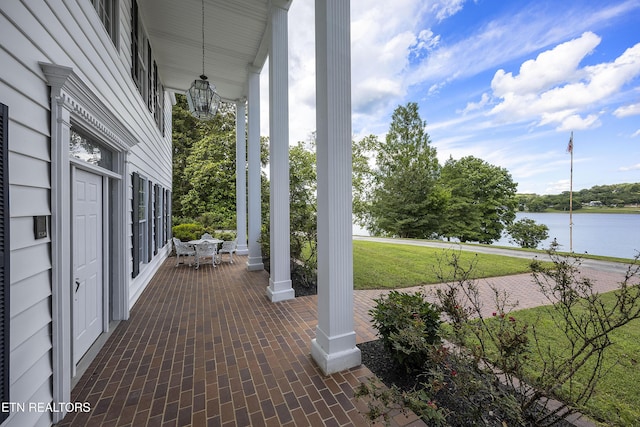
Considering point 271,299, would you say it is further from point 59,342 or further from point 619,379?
point 619,379

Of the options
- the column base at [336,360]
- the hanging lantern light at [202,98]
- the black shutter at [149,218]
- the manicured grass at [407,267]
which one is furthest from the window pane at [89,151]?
the manicured grass at [407,267]

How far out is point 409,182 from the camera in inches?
795

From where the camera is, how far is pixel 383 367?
8.86ft

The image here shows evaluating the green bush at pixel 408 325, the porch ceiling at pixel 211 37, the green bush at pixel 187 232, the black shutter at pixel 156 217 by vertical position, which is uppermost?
the porch ceiling at pixel 211 37

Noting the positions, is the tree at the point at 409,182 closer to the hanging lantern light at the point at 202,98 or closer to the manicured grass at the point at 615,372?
the manicured grass at the point at 615,372

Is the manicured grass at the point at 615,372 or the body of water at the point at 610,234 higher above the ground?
the body of water at the point at 610,234

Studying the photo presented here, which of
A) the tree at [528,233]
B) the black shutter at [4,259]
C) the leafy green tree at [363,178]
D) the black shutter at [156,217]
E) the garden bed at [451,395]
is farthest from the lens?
the leafy green tree at [363,178]

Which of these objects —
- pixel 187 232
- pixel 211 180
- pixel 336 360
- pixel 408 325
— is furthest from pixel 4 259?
pixel 211 180

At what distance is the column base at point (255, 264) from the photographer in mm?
6913

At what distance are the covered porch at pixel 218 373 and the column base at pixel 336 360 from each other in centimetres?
6

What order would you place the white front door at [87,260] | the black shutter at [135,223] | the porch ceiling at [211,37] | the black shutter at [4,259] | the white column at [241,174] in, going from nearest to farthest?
1. the black shutter at [4,259]
2. the white front door at [87,260]
3. the black shutter at [135,223]
4. the porch ceiling at [211,37]
5. the white column at [241,174]

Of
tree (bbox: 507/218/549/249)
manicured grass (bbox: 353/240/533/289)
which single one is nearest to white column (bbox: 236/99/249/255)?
manicured grass (bbox: 353/240/533/289)

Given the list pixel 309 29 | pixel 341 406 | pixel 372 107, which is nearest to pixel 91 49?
pixel 341 406

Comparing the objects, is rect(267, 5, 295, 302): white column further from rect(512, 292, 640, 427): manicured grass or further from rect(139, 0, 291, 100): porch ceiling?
rect(512, 292, 640, 427): manicured grass
